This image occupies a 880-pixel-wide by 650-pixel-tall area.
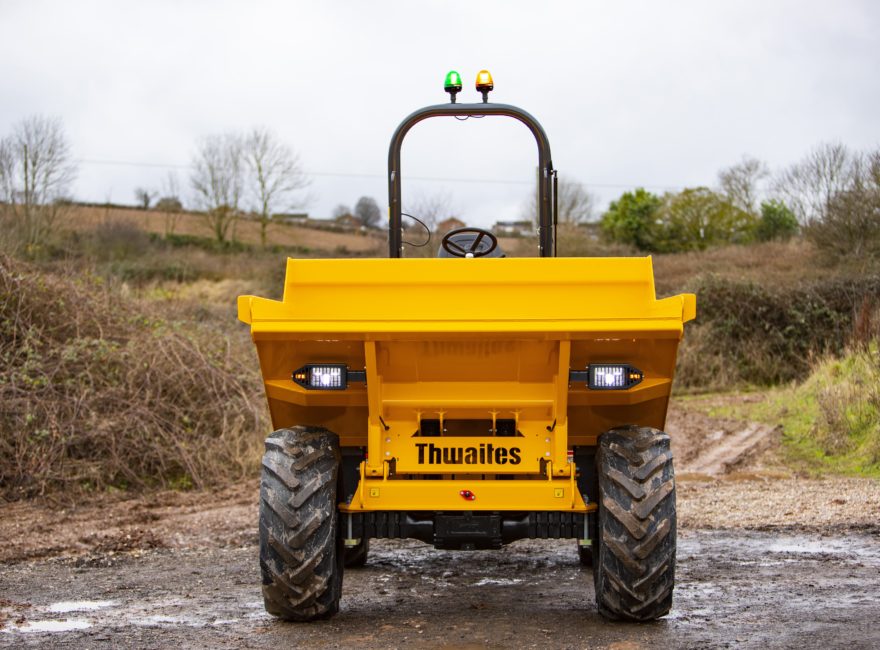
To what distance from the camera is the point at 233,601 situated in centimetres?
599

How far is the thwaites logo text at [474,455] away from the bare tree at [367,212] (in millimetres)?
34507

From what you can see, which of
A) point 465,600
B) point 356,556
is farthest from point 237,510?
point 465,600

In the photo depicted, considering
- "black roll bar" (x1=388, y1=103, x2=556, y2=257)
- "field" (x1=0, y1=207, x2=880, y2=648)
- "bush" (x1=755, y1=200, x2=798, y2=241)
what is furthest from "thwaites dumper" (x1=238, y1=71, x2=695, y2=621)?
"bush" (x1=755, y1=200, x2=798, y2=241)

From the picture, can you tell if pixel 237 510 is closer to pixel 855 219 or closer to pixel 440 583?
pixel 440 583

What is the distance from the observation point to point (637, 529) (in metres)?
4.89

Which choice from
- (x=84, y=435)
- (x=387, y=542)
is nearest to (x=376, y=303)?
(x=387, y=542)

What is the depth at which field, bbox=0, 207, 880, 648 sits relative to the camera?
5.30 m

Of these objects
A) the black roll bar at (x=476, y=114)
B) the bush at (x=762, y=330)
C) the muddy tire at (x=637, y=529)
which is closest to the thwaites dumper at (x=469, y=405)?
the muddy tire at (x=637, y=529)

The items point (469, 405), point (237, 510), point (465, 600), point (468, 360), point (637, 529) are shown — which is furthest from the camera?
point (237, 510)

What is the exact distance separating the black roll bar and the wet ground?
1.97 meters

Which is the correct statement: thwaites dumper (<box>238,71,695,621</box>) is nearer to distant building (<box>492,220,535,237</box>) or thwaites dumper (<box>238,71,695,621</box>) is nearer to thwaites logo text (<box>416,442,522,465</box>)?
thwaites logo text (<box>416,442,522,465</box>)

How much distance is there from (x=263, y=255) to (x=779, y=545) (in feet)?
100

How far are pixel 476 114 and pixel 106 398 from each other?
6.00m

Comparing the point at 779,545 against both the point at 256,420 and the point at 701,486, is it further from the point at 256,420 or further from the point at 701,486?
the point at 256,420
